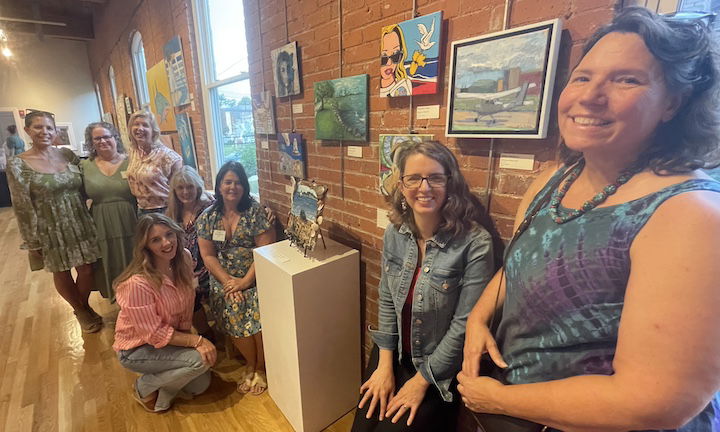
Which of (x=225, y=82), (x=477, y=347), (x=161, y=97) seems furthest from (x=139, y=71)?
(x=477, y=347)

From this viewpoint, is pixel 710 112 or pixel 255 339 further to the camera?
pixel 255 339

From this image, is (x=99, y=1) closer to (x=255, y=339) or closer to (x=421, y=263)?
(x=255, y=339)

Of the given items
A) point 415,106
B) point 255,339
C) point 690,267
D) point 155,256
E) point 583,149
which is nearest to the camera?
point 690,267

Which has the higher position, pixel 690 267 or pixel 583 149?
pixel 583 149

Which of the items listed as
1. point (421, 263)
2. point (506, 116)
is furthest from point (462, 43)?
point (421, 263)

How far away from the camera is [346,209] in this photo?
1795 mm

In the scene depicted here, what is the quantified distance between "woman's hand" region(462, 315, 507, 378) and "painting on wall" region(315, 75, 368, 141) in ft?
3.17

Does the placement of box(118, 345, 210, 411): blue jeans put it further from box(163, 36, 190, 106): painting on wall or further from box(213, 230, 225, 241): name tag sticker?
box(163, 36, 190, 106): painting on wall

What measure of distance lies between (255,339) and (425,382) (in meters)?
1.18

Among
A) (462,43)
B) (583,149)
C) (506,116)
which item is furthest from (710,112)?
(462,43)

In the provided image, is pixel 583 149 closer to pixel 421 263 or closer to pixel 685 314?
pixel 685 314

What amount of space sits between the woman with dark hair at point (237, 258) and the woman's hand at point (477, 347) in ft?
4.39

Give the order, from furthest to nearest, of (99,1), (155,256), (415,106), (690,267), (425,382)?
(99,1) < (155,256) < (415,106) < (425,382) < (690,267)

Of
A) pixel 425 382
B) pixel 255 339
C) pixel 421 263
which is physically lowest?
pixel 255 339
